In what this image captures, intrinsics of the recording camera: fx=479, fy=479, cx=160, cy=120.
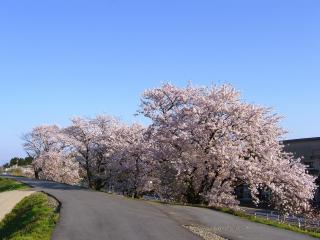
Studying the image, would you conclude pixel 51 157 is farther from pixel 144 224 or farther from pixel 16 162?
pixel 16 162

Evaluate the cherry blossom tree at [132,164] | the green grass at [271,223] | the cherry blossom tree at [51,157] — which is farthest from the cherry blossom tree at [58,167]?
the green grass at [271,223]

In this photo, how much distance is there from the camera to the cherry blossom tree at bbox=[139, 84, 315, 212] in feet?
98.9

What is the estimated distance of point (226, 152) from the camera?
97.3ft

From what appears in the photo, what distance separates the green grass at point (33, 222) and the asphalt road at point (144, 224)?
429 mm

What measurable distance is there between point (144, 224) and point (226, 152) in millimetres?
13164

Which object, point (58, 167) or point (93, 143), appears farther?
point (58, 167)

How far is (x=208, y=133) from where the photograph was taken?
31438mm

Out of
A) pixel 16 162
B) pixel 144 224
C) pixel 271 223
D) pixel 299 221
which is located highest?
pixel 16 162

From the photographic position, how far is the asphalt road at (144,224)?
601 inches

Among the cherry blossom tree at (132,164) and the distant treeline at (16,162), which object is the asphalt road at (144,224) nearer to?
the cherry blossom tree at (132,164)

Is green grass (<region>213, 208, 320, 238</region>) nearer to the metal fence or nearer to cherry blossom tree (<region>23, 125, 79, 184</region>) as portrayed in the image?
the metal fence

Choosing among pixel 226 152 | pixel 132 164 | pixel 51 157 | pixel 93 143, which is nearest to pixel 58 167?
pixel 51 157

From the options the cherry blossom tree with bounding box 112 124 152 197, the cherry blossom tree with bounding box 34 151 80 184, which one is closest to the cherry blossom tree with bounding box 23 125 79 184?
the cherry blossom tree with bounding box 34 151 80 184

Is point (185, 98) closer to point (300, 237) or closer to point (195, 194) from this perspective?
point (195, 194)
